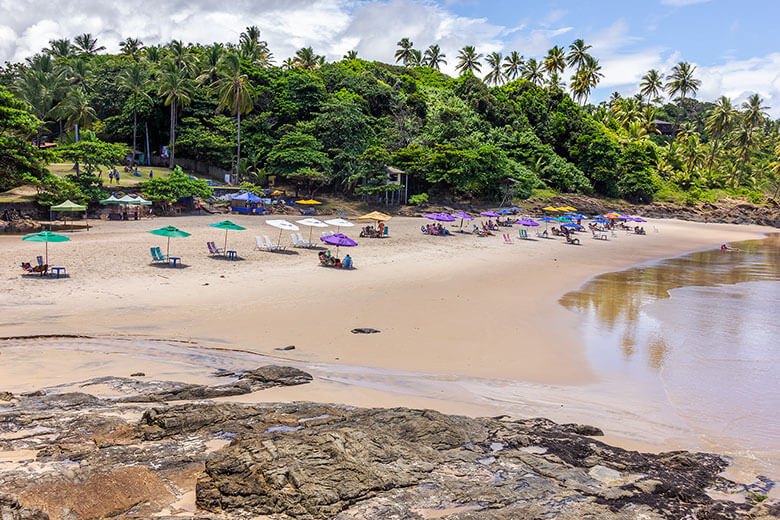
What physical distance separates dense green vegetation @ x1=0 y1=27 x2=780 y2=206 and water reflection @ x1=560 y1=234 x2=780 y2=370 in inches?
862

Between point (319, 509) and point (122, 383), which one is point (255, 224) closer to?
point (122, 383)

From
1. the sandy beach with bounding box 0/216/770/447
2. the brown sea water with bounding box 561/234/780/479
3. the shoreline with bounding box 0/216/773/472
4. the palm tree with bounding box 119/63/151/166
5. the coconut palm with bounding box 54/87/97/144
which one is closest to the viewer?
the brown sea water with bounding box 561/234/780/479

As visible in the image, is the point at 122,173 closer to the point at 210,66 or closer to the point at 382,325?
the point at 210,66

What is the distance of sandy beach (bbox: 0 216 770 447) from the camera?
8781 millimetres

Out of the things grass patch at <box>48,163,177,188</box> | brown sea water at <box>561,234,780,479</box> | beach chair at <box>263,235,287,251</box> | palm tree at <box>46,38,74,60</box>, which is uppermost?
palm tree at <box>46,38,74,60</box>

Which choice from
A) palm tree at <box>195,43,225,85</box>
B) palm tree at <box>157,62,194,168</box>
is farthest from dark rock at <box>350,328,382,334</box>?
palm tree at <box>195,43,225,85</box>

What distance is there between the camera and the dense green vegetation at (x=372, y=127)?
45.4 m

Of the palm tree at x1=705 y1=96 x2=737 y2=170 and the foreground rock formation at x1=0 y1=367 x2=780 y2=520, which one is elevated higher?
the palm tree at x1=705 y1=96 x2=737 y2=170

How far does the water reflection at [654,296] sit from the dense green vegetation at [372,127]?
21899 mm

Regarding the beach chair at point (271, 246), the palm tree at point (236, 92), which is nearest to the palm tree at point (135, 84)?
the palm tree at point (236, 92)

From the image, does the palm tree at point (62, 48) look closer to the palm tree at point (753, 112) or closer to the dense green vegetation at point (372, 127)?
the dense green vegetation at point (372, 127)

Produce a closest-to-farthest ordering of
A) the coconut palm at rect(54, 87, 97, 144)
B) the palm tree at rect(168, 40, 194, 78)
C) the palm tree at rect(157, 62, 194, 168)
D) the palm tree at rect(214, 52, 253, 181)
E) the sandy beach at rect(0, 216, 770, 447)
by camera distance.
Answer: the sandy beach at rect(0, 216, 770, 447) < the coconut palm at rect(54, 87, 97, 144) < the palm tree at rect(214, 52, 253, 181) < the palm tree at rect(157, 62, 194, 168) < the palm tree at rect(168, 40, 194, 78)

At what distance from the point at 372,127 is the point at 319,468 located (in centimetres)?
4852

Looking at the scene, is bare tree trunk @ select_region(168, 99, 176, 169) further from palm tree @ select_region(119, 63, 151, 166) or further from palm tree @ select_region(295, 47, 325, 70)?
palm tree @ select_region(295, 47, 325, 70)
